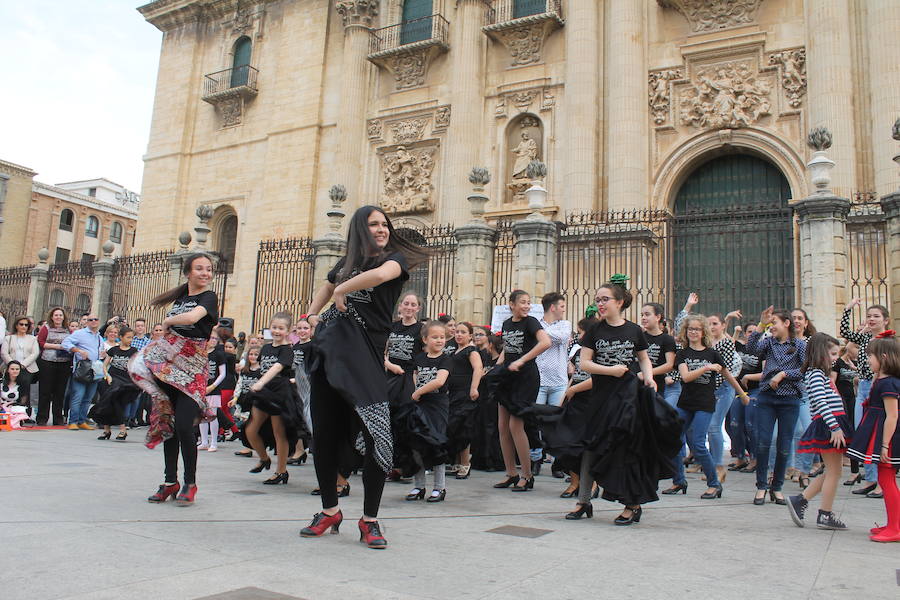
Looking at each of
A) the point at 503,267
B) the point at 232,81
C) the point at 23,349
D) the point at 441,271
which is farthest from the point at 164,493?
the point at 232,81

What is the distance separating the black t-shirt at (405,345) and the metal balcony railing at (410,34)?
17.1 m

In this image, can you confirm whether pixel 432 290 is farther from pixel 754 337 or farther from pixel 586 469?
pixel 586 469

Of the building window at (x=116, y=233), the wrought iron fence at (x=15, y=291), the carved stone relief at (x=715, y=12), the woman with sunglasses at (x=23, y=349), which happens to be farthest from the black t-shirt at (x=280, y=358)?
the building window at (x=116, y=233)

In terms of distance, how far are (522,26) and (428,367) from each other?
16129mm

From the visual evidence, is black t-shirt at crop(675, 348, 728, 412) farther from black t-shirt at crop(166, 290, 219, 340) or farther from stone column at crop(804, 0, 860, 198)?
stone column at crop(804, 0, 860, 198)

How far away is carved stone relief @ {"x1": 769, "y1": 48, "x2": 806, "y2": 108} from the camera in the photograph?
16750 mm

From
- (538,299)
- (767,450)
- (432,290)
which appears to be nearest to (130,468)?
(767,450)

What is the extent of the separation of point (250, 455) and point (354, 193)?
14.3 meters

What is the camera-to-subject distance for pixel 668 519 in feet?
17.7

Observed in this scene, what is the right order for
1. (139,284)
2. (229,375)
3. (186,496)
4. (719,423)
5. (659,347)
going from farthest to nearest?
(139,284) < (229,375) < (719,423) < (659,347) < (186,496)

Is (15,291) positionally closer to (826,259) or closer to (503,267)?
(503,267)

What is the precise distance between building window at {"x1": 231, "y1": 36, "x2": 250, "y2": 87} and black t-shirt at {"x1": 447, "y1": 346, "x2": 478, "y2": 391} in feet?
70.8

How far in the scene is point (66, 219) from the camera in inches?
2023

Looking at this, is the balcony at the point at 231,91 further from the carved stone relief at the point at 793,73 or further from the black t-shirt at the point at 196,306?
the black t-shirt at the point at 196,306
